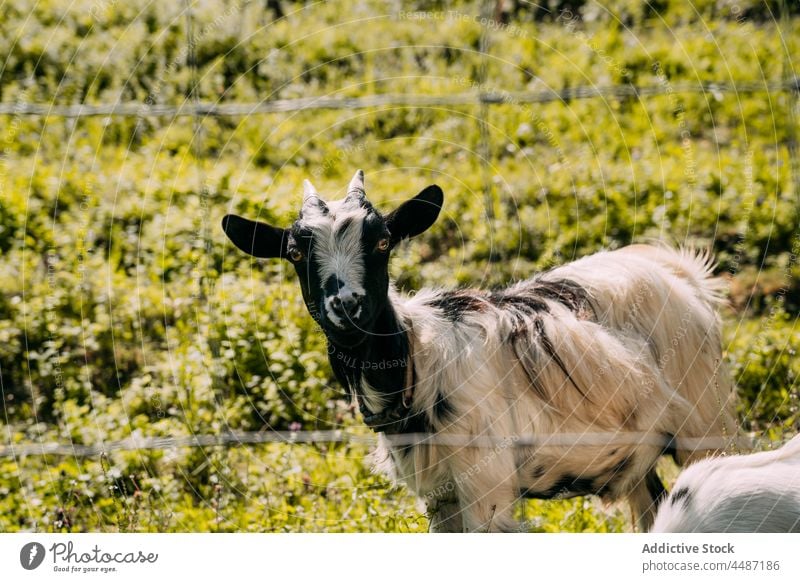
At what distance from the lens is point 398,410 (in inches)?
163

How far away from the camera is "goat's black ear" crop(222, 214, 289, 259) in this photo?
13.3 ft

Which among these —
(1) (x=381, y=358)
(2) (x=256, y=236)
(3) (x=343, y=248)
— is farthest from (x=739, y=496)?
(2) (x=256, y=236)

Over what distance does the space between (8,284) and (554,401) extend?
12.4 feet

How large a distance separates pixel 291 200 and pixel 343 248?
253cm

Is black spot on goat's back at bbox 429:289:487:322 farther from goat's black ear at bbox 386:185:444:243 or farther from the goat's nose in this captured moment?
the goat's nose

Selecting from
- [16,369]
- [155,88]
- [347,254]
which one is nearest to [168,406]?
Result: [16,369]

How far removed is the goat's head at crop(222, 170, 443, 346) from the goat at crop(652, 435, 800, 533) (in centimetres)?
130

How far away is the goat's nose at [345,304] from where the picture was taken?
12.4 ft

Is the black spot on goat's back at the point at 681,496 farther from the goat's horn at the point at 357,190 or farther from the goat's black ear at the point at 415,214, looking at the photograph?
the goat's horn at the point at 357,190

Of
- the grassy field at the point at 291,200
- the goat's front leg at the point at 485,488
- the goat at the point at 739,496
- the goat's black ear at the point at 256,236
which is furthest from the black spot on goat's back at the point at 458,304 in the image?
the goat at the point at 739,496

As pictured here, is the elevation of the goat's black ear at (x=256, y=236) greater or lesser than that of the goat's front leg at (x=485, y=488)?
greater

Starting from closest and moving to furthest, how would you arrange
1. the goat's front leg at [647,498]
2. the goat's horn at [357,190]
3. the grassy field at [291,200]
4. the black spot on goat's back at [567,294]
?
the goat's horn at [357,190]
the black spot on goat's back at [567,294]
the goat's front leg at [647,498]
the grassy field at [291,200]

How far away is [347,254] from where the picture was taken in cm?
389
